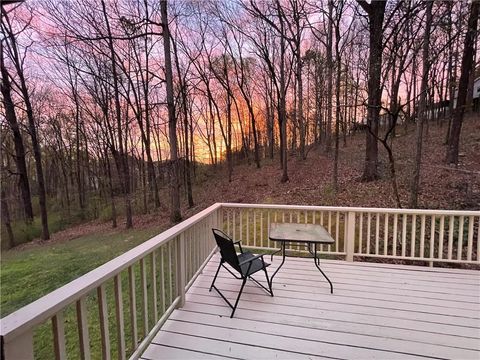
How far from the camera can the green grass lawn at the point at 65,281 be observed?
2.98m

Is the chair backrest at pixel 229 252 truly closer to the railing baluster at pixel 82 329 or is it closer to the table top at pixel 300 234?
the table top at pixel 300 234

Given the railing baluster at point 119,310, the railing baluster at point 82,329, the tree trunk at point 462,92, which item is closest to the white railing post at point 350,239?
the railing baluster at point 119,310

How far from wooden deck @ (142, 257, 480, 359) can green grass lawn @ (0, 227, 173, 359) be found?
48cm

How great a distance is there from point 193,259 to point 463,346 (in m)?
2.48

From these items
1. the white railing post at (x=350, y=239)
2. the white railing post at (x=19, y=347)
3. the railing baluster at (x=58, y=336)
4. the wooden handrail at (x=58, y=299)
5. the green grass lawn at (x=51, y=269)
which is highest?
the wooden handrail at (x=58, y=299)

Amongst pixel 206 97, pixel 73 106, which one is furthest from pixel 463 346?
pixel 206 97

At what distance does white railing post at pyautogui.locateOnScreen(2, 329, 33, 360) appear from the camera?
2.94ft

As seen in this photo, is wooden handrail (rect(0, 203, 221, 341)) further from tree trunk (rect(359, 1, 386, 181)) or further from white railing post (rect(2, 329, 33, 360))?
tree trunk (rect(359, 1, 386, 181))

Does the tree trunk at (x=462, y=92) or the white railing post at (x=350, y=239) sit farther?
the tree trunk at (x=462, y=92)

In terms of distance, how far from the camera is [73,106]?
1156 cm

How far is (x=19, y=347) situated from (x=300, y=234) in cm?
256

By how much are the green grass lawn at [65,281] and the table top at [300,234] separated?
133 centimetres

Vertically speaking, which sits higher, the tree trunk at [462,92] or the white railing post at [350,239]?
the tree trunk at [462,92]

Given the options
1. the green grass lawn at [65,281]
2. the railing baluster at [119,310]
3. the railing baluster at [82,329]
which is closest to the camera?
the railing baluster at [82,329]
